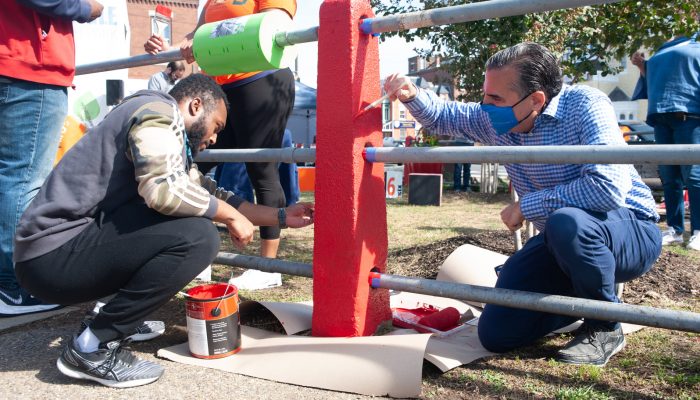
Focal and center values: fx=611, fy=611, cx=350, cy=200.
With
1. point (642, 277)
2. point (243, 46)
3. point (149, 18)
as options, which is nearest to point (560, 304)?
point (243, 46)

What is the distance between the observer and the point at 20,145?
266 centimetres

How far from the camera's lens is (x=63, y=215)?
1.96m

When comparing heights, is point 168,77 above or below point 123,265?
above

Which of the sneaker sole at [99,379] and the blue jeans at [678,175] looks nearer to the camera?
the sneaker sole at [99,379]

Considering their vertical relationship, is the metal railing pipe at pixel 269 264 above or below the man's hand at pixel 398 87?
below

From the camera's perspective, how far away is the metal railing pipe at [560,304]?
5.36ft

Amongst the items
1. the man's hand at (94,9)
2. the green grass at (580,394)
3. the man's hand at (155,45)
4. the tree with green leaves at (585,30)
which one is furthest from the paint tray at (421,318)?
the tree with green leaves at (585,30)

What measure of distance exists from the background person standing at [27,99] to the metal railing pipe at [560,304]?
1.66 metres

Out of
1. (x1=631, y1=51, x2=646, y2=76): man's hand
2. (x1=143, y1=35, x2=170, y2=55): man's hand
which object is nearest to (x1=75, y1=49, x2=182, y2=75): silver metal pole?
(x1=143, y1=35, x2=170, y2=55): man's hand

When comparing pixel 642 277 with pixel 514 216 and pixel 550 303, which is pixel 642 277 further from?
pixel 550 303

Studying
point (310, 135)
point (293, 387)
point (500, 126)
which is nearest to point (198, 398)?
point (293, 387)

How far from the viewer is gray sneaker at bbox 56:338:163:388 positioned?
1.93 m

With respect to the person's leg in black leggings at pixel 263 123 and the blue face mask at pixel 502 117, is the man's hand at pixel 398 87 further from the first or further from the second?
the person's leg in black leggings at pixel 263 123

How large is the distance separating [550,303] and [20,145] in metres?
2.27
